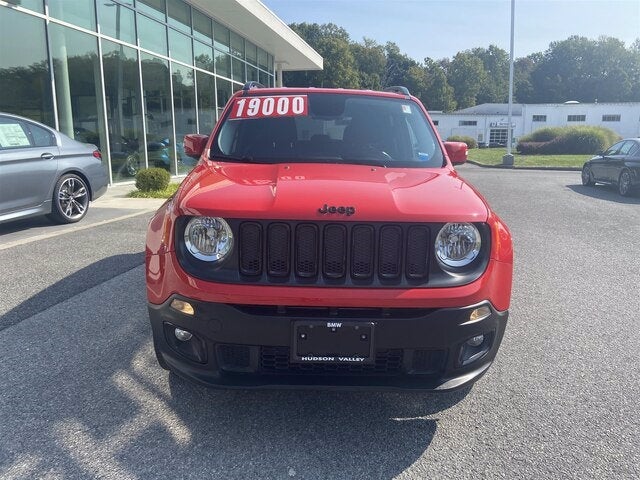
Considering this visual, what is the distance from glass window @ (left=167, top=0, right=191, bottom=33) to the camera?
48.4 ft

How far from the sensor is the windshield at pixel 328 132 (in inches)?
141

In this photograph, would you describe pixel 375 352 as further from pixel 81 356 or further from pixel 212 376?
pixel 81 356

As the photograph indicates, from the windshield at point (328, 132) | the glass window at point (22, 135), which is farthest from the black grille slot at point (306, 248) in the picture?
the glass window at point (22, 135)

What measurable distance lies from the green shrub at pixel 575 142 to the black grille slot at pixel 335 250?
35606 millimetres

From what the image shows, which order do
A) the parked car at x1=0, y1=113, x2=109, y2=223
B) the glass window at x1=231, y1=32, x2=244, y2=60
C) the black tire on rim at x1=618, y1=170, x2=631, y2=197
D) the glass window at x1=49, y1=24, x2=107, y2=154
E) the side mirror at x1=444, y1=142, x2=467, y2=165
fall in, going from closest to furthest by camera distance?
1. the side mirror at x1=444, y1=142, x2=467, y2=165
2. the parked car at x1=0, y1=113, x2=109, y2=223
3. the glass window at x1=49, y1=24, x2=107, y2=154
4. the black tire on rim at x1=618, y1=170, x2=631, y2=197
5. the glass window at x1=231, y1=32, x2=244, y2=60

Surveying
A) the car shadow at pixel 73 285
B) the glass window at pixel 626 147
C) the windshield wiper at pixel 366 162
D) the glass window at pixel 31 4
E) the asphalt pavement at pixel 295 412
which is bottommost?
the asphalt pavement at pixel 295 412

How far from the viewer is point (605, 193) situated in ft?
45.0

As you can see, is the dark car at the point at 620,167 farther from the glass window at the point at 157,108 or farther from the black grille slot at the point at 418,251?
the black grille slot at the point at 418,251

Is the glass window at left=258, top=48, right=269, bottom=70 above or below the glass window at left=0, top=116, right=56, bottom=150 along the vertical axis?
above

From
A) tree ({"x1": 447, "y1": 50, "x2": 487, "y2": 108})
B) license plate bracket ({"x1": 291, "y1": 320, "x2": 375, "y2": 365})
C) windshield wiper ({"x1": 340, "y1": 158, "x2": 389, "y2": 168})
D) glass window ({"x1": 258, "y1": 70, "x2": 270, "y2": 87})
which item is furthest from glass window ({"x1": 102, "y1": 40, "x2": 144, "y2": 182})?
tree ({"x1": 447, "y1": 50, "x2": 487, "y2": 108})

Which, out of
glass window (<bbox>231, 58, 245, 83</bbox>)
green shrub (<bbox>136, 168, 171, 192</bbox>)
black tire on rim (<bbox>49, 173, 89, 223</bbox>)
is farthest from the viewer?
glass window (<bbox>231, 58, 245, 83</bbox>)

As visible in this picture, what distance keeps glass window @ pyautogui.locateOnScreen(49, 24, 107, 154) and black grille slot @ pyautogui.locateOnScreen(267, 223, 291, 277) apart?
10025 mm

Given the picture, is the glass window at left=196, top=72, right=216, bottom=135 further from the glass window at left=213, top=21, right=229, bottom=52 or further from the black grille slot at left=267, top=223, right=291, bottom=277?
the black grille slot at left=267, top=223, right=291, bottom=277

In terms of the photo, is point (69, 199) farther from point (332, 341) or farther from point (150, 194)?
point (332, 341)
